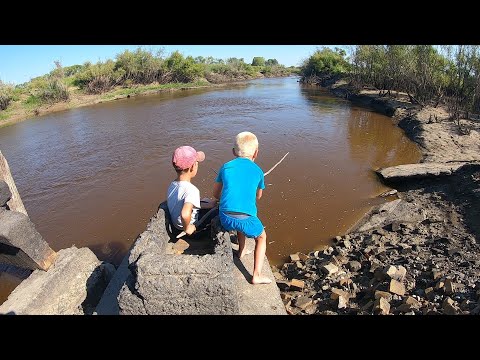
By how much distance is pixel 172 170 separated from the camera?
9.66 meters

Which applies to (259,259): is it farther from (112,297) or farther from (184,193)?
(112,297)

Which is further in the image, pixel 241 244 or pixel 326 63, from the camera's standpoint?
pixel 326 63

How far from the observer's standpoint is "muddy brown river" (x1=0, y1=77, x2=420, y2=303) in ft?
21.5

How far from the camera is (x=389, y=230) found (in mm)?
5855

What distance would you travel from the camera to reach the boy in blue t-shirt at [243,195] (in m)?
3.40

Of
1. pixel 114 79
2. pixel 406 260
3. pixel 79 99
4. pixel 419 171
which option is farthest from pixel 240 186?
pixel 114 79

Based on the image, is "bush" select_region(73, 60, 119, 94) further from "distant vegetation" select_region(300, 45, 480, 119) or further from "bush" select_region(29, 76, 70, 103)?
"distant vegetation" select_region(300, 45, 480, 119)

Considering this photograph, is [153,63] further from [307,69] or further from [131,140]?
[131,140]

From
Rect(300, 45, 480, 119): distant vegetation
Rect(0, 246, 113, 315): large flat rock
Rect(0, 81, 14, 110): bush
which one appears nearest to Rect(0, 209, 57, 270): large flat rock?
Rect(0, 246, 113, 315): large flat rock

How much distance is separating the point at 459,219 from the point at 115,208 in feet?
22.3

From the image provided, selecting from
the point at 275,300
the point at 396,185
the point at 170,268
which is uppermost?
the point at 170,268

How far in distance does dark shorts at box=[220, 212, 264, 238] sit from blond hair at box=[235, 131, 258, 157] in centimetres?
70

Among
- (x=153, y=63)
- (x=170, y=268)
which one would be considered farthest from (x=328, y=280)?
(x=153, y=63)

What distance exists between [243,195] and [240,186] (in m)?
0.10
